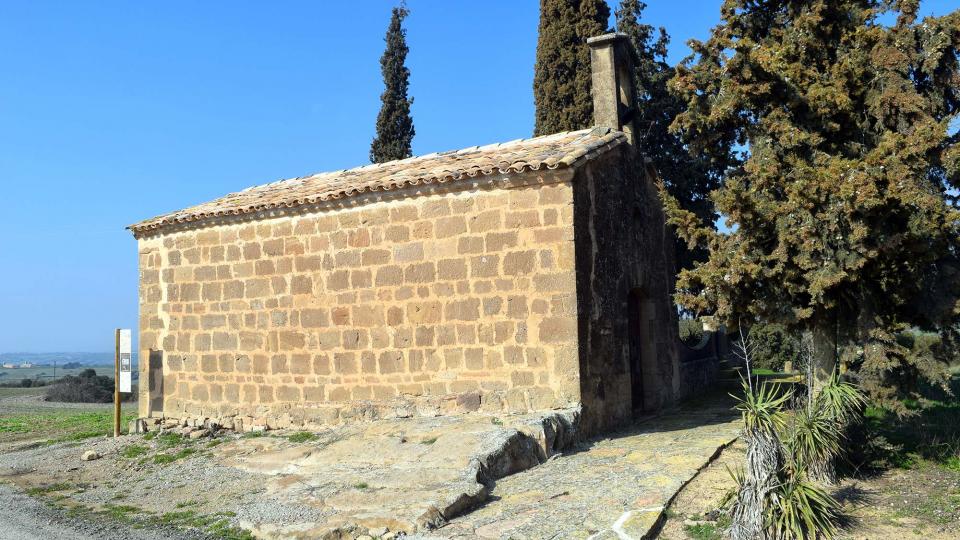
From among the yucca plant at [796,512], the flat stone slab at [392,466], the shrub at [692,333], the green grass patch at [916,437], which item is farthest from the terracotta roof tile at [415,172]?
the shrub at [692,333]

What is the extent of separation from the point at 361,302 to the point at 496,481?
3.81 m

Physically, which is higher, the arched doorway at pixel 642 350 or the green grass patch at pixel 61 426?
the arched doorway at pixel 642 350

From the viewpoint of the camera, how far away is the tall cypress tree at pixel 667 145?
18000 millimetres

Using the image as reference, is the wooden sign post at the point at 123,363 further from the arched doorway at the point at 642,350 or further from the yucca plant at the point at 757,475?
the yucca plant at the point at 757,475

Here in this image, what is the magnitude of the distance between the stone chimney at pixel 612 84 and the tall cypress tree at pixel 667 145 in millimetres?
5512

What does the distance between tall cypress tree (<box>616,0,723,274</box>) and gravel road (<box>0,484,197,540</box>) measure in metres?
13.7

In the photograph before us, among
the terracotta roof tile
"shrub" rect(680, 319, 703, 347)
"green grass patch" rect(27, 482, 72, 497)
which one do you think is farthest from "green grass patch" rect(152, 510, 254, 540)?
"shrub" rect(680, 319, 703, 347)

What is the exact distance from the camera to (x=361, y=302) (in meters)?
10.4

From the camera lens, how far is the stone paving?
5.94 metres

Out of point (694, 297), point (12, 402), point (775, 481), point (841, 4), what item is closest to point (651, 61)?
point (841, 4)

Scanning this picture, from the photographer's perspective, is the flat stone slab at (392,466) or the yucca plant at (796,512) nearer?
Result: the yucca plant at (796,512)

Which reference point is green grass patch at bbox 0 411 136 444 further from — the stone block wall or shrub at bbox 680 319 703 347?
shrub at bbox 680 319 703 347

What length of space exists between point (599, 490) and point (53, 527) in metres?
5.00

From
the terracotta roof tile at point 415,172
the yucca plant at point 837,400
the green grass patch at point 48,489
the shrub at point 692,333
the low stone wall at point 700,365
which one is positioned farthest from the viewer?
the shrub at point 692,333
